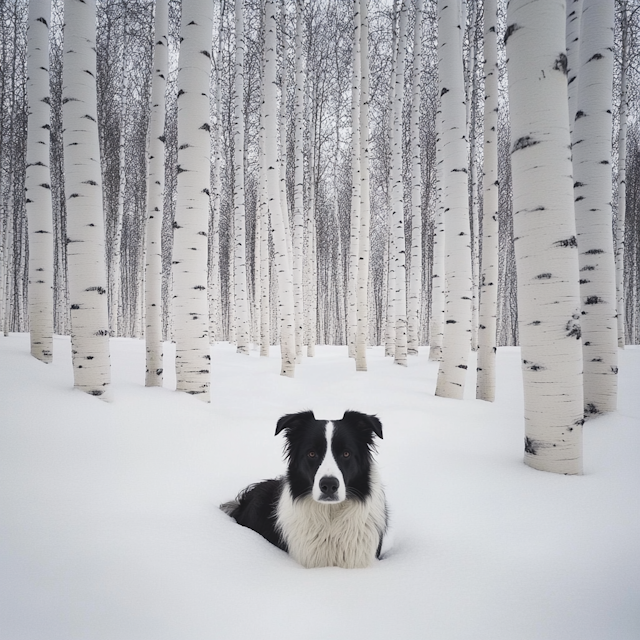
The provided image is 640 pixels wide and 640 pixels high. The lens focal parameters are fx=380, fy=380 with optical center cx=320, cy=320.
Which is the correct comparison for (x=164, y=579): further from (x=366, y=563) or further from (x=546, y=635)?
(x=546, y=635)

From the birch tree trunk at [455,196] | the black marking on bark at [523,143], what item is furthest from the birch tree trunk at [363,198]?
the black marking on bark at [523,143]

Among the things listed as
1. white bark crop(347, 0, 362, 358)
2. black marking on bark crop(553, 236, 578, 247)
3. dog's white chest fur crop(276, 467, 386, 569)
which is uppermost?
white bark crop(347, 0, 362, 358)

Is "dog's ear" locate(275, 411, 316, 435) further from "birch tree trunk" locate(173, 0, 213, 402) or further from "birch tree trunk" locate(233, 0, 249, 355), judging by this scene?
"birch tree trunk" locate(233, 0, 249, 355)

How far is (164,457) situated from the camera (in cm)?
283

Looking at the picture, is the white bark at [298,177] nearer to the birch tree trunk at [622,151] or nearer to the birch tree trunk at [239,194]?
the birch tree trunk at [239,194]

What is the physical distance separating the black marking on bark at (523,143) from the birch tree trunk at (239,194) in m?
8.20

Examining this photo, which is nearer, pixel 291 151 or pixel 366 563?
pixel 366 563

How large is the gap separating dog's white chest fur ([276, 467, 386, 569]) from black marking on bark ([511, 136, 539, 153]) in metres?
2.64

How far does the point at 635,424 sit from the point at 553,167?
2.52 m

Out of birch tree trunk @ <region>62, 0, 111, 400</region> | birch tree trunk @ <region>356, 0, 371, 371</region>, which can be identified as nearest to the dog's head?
birch tree trunk @ <region>62, 0, 111, 400</region>

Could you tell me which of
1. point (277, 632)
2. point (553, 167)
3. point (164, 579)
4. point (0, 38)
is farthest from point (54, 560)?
point (0, 38)

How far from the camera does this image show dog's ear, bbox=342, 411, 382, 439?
2.19 m

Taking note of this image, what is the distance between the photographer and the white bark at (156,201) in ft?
18.3

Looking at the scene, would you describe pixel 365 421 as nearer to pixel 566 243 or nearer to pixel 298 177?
pixel 566 243
